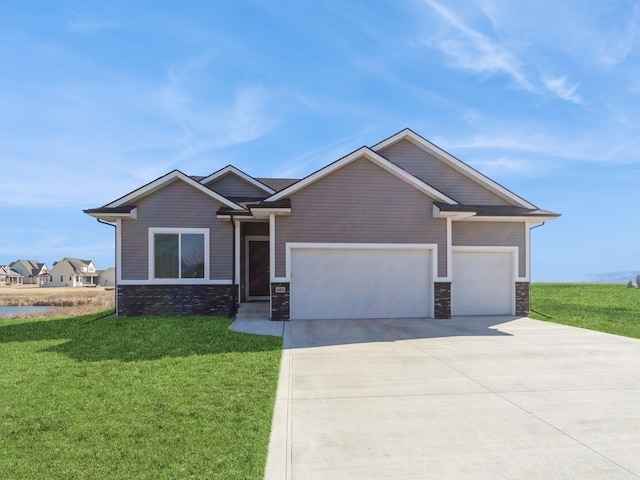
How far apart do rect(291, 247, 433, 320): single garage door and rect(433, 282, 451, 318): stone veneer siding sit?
16 centimetres

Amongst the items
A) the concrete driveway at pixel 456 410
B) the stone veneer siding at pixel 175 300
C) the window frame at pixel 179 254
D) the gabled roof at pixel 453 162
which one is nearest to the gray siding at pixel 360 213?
the gabled roof at pixel 453 162

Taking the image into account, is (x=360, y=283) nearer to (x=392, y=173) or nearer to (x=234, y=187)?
(x=392, y=173)

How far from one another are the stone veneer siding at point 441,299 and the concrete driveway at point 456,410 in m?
3.62

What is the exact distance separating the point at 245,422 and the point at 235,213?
9.21 metres

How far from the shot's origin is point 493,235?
12.9 m

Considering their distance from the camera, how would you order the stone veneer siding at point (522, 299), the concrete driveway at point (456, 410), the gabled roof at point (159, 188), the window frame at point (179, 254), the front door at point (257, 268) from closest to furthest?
the concrete driveway at point (456, 410)
the gabled roof at point (159, 188)
the window frame at point (179, 254)
the stone veneer siding at point (522, 299)
the front door at point (257, 268)

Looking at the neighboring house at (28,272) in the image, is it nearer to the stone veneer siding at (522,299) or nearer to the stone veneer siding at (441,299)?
the stone veneer siding at (441,299)

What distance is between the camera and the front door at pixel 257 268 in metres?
16.1

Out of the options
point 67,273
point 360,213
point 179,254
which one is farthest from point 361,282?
point 67,273

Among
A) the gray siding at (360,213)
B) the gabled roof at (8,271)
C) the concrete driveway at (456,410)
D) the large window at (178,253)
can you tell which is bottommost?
the gabled roof at (8,271)

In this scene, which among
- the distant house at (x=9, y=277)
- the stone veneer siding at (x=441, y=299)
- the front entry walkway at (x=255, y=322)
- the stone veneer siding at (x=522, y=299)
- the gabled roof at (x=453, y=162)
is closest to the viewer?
the front entry walkway at (x=255, y=322)

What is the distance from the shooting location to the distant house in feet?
228

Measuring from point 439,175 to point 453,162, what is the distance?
647 millimetres

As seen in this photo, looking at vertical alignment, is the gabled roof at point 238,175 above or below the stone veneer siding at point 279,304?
above
